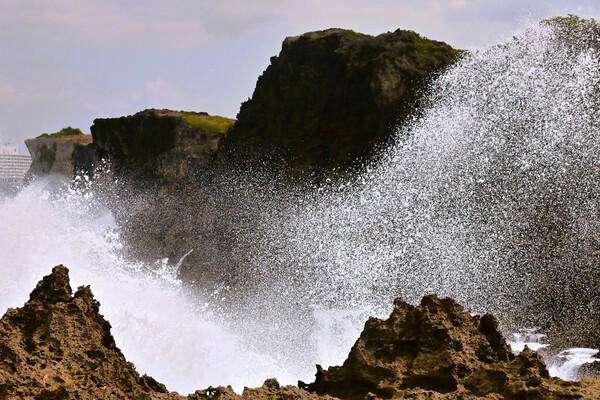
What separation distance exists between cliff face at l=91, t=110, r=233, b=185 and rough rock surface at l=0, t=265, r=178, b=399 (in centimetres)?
2973

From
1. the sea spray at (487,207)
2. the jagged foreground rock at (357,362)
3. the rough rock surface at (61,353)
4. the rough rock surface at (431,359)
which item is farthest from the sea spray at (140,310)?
the rough rock surface at (431,359)

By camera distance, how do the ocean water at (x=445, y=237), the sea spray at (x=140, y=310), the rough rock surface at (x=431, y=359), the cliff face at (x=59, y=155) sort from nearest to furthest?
the rough rock surface at (x=431, y=359) < the sea spray at (x=140, y=310) < the ocean water at (x=445, y=237) < the cliff face at (x=59, y=155)

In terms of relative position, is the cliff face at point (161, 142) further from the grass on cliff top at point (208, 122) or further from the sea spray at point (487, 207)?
the sea spray at point (487, 207)

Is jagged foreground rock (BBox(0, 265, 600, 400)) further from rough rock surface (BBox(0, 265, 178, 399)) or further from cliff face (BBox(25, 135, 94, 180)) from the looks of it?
cliff face (BBox(25, 135, 94, 180))

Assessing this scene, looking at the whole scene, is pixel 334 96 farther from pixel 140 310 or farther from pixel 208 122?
pixel 140 310

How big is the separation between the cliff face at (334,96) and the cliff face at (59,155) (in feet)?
81.9

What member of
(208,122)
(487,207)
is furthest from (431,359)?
(208,122)

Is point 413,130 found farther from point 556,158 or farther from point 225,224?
point 225,224

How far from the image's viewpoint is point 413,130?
2536 cm

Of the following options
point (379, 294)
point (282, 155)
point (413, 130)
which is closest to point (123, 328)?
point (379, 294)

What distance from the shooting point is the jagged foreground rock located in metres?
6.90

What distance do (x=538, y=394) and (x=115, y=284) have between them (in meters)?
13.1

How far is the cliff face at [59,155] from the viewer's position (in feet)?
187

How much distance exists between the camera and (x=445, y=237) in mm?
21750
